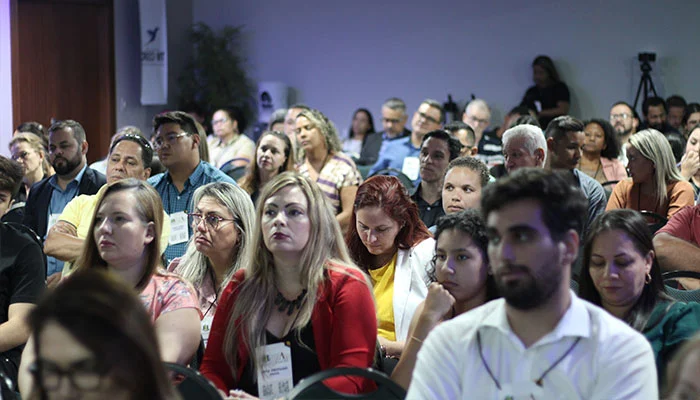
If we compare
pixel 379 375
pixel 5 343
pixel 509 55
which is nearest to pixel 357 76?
pixel 509 55

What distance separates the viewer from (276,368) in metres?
2.68

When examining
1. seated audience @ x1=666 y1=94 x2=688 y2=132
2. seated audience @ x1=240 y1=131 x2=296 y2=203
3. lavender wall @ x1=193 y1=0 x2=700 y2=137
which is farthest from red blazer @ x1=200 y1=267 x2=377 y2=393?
lavender wall @ x1=193 y1=0 x2=700 y2=137

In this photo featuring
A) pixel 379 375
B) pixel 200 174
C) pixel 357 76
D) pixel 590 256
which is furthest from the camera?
pixel 357 76

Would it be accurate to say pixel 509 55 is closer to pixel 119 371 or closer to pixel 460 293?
pixel 460 293

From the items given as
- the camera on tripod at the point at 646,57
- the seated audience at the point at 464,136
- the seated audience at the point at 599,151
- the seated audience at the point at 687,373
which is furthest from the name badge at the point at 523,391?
the camera on tripod at the point at 646,57

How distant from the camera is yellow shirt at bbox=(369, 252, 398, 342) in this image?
11.1ft

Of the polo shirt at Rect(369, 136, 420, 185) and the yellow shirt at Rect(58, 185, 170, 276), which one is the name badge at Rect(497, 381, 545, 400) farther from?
the polo shirt at Rect(369, 136, 420, 185)

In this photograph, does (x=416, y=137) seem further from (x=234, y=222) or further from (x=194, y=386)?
(x=194, y=386)

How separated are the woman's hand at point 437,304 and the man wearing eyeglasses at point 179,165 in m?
2.24

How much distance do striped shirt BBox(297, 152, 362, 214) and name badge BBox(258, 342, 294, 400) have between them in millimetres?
3339

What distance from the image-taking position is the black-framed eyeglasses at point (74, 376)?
1.48 metres

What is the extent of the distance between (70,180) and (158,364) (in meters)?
3.83

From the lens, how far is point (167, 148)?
16.2ft

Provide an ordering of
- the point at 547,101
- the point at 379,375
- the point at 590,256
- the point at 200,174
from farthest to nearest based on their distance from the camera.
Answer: the point at 547,101 < the point at 200,174 < the point at 590,256 < the point at 379,375
